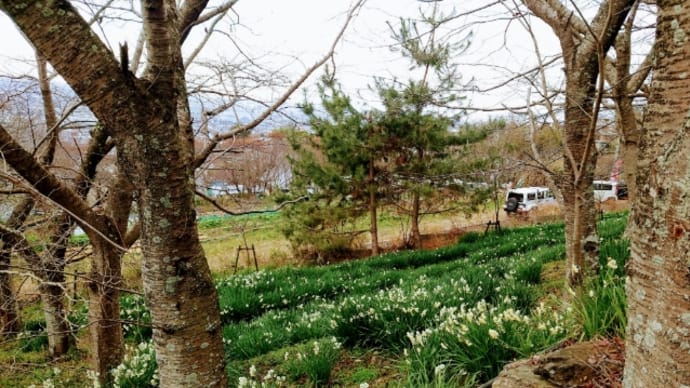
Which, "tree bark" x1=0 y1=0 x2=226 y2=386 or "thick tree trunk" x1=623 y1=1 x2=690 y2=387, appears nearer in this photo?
"thick tree trunk" x1=623 y1=1 x2=690 y2=387

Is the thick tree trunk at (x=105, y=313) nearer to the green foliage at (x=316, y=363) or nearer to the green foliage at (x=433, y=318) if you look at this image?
the green foliage at (x=433, y=318)

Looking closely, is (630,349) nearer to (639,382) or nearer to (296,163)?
(639,382)

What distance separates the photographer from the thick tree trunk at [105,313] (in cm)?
320

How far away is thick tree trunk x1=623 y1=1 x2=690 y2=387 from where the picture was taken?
3.00 feet

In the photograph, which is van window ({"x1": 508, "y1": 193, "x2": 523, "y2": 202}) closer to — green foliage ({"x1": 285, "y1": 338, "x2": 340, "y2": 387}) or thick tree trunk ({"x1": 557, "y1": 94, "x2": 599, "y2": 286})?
thick tree trunk ({"x1": 557, "y1": 94, "x2": 599, "y2": 286})

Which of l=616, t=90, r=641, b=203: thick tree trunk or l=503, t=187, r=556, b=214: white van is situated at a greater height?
l=616, t=90, r=641, b=203: thick tree trunk

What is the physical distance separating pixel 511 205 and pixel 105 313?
22428mm

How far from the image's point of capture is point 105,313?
3291 mm

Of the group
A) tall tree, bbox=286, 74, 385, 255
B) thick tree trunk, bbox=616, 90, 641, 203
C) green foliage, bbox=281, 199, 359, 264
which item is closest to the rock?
thick tree trunk, bbox=616, 90, 641, 203

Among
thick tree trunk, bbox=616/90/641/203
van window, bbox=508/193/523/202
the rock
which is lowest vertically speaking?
van window, bbox=508/193/523/202

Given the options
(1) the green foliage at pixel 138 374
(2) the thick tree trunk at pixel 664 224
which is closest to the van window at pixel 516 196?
(1) the green foliage at pixel 138 374

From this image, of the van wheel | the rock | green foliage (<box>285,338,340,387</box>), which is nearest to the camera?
the rock

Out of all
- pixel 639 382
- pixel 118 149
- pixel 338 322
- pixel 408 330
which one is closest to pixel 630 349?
pixel 639 382

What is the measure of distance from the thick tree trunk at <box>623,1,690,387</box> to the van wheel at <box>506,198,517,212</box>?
75.3 feet
